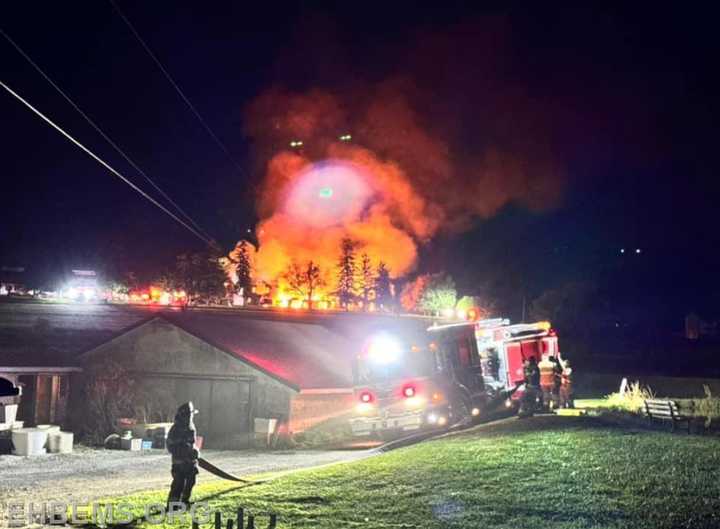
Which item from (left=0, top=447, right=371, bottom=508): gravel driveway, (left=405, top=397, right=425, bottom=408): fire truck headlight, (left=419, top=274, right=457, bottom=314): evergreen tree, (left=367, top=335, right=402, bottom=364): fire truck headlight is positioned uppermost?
(left=419, top=274, right=457, bottom=314): evergreen tree

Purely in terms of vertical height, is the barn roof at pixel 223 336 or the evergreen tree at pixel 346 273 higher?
the evergreen tree at pixel 346 273

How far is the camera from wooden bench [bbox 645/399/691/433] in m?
16.3

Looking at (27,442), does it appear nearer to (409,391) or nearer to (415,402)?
(409,391)

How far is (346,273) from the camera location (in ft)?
237

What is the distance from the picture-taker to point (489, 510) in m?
9.75

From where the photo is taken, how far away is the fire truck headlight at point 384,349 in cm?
2031

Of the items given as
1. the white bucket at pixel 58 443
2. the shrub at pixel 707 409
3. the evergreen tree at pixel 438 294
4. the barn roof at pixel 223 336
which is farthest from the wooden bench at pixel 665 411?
the evergreen tree at pixel 438 294

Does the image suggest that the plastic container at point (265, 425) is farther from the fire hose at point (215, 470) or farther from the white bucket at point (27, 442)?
the fire hose at point (215, 470)

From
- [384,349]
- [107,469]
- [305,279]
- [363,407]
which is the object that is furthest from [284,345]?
[305,279]

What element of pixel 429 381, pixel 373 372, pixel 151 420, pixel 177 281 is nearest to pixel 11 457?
pixel 151 420

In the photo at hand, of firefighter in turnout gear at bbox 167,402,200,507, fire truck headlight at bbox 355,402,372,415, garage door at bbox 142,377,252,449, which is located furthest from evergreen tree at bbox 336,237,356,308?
firefighter in turnout gear at bbox 167,402,200,507

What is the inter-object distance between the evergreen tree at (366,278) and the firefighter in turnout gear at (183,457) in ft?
199

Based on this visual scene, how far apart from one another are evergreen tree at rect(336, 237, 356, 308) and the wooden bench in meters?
55.0

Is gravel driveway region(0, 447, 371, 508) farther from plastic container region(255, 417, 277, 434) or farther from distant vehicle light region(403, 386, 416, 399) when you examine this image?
distant vehicle light region(403, 386, 416, 399)
